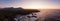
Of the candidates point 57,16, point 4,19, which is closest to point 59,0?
point 57,16

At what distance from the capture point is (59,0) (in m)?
1.62

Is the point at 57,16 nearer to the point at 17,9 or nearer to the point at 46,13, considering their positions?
the point at 46,13

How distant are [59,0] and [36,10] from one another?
0.96 ft

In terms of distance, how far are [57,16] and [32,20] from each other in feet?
0.97

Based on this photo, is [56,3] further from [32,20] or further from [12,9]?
[12,9]

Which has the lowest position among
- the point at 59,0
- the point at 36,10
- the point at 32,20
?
the point at 32,20

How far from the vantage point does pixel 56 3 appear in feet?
5.32

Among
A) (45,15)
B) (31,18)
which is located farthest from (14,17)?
(45,15)

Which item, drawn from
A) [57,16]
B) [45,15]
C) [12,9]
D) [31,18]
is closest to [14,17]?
[12,9]

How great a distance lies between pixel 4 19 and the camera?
5.23 feet

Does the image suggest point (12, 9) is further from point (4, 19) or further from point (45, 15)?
point (45, 15)

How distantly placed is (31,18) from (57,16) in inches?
11.9

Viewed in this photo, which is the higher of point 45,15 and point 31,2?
point 31,2

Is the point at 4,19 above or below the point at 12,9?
below
